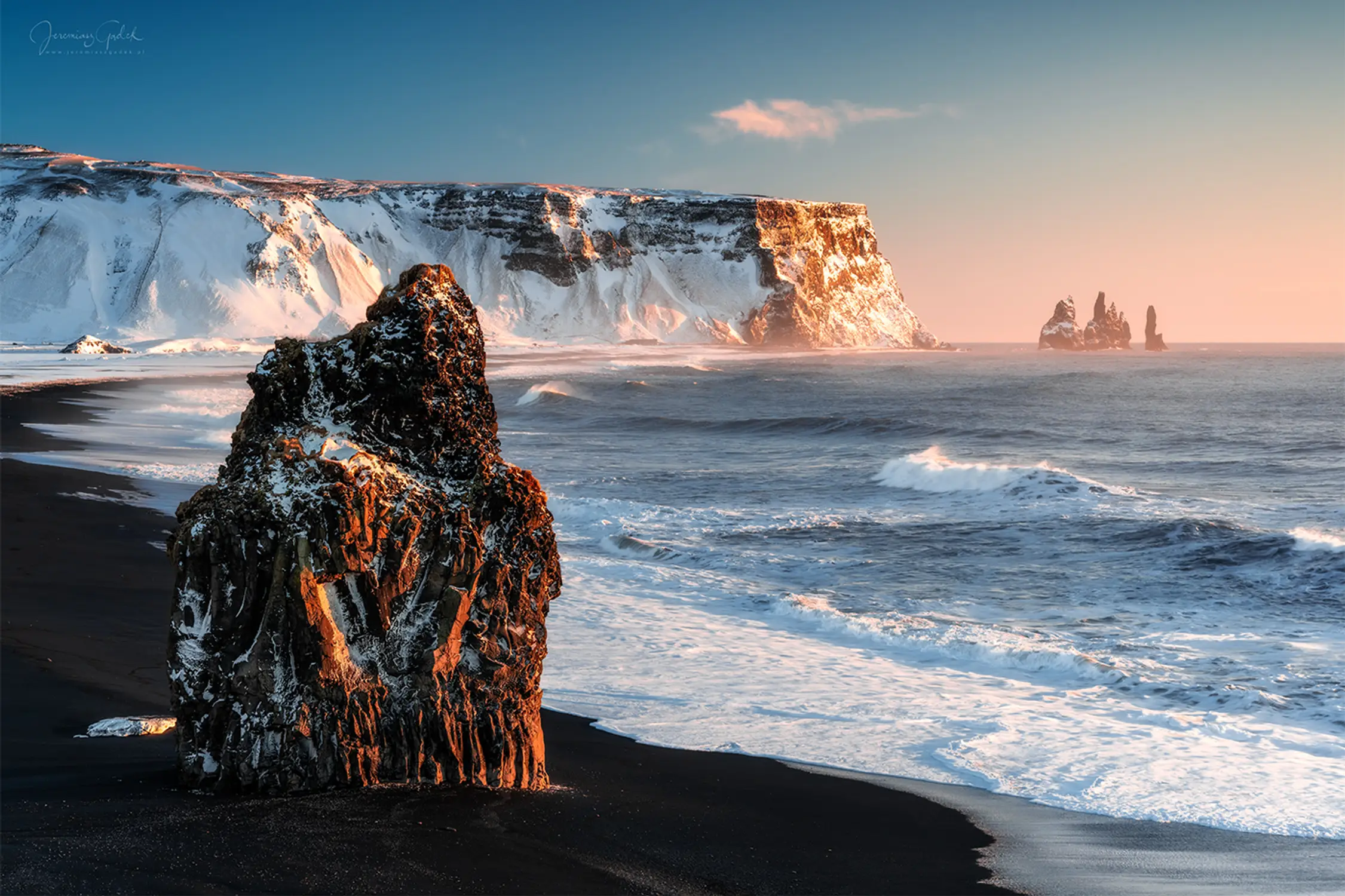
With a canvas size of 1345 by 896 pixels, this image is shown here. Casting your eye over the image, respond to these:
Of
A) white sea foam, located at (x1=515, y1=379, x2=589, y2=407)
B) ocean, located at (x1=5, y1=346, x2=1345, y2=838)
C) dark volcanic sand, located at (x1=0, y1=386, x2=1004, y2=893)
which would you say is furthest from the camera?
white sea foam, located at (x1=515, y1=379, x2=589, y2=407)

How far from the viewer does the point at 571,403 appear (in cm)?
4631

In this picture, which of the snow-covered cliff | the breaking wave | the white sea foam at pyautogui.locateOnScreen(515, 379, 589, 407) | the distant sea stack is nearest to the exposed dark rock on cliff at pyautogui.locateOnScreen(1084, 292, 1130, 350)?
the distant sea stack

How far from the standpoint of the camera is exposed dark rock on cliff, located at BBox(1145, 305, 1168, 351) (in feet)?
627

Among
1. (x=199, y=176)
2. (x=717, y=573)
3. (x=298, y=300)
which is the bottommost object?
(x=717, y=573)

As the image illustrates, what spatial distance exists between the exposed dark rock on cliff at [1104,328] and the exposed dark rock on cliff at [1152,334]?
45.5 ft

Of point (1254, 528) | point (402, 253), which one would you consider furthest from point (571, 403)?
point (402, 253)

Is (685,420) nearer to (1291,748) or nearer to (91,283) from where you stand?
(1291,748)

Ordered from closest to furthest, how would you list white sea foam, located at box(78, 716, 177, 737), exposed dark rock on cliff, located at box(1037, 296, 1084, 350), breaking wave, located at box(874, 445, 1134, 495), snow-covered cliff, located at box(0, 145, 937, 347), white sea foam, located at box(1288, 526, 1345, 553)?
white sea foam, located at box(78, 716, 177, 737)
white sea foam, located at box(1288, 526, 1345, 553)
breaking wave, located at box(874, 445, 1134, 495)
snow-covered cliff, located at box(0, 145, 937, 347)
exposed dark rock on cliff, located at box(1037, 296, 1084, 350)

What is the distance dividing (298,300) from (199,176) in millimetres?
28107

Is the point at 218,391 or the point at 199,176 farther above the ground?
the point at 199,176

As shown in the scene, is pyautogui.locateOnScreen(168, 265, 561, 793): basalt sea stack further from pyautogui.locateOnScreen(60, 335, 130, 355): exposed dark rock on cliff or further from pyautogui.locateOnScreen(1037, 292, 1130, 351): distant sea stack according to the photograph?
pyautogui.locateOnScreen(1037, 292, 1130, 351): distant sea stack

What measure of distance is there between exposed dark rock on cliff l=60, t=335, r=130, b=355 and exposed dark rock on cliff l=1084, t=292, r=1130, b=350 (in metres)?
151

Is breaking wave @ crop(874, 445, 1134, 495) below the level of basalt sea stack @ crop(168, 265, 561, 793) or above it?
below

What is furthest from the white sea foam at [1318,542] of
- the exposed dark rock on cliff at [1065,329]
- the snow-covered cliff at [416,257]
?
the exposed dark rock on cliff at [1065,329]
